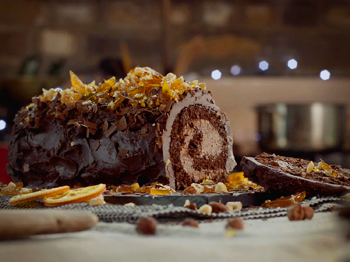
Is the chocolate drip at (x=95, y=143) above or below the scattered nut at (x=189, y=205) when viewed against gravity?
above

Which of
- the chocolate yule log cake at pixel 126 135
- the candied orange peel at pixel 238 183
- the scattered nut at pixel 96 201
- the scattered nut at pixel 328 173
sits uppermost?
the chocolate yule log cake at pixel 126 135

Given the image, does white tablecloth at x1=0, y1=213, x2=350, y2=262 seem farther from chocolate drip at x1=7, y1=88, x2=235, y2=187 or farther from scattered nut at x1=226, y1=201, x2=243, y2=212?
chocolate drip at x1=7, y1=88, x2=235, y2=187

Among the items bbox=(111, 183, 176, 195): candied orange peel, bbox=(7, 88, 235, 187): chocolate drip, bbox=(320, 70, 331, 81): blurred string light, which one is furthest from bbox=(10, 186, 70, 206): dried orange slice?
bbox=(320, 70, 331, 81): blurred string light

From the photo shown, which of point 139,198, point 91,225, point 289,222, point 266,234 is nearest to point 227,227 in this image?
point 266,234

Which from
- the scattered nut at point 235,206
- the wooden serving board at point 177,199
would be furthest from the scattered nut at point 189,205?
the scattered nut at point 235,206

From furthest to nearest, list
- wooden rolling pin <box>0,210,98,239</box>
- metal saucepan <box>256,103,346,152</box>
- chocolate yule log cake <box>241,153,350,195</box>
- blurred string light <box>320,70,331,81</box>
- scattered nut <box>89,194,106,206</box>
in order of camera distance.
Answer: blurred string light <box>320,70,331,81</box>, metal saucepan <box>256,103,346,152</box>, chocolate yule log cake <box>241,153,350,195</box>, scattered nut <box>89,194,106,206</box>, wooden rolling pin <box>0,210,98,239</box>

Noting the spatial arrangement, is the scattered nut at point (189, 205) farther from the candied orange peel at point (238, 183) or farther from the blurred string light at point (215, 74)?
the blurred string light at point (215, 74)

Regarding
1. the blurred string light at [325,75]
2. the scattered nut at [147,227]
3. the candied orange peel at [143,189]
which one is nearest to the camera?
the scattered nut at [147,227]

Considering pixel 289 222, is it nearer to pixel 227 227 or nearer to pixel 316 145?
pixel 227 227
